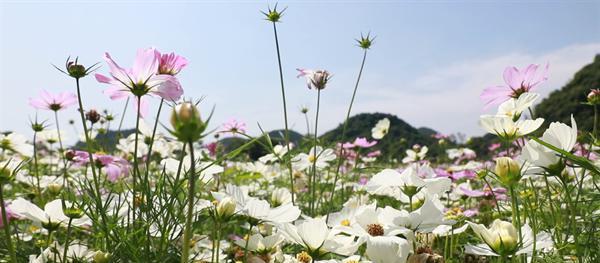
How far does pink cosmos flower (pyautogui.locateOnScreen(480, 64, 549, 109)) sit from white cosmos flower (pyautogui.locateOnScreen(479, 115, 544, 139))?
0.16 m

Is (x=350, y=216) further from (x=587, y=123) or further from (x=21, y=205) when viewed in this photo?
(x=587, y=123)

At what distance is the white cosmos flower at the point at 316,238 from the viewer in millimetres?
748

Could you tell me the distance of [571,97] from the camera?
18844mm

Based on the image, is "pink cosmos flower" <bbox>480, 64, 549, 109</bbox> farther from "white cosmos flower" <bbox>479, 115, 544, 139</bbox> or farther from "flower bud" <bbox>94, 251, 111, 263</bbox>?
"flower bud" <bbox>94, 251, 111, 263</bbox>

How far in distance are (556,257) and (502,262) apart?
215mm

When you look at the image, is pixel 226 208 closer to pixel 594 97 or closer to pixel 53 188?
pixel 53 188

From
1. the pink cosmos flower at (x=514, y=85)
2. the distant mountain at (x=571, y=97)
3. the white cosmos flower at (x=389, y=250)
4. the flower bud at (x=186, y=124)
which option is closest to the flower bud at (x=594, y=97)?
the pink cosmos flower at (x=514, y=85)

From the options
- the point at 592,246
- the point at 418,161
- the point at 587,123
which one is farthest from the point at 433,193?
the point at 587,123

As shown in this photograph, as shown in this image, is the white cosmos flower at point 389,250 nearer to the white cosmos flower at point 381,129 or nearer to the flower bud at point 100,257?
the flower bud at point 100,257

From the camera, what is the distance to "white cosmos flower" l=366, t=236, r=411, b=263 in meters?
0.69

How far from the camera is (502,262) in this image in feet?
2.25

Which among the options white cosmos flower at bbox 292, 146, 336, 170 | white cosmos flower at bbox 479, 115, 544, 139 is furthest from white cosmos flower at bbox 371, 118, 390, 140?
white cosmos flower at bbox 479, 115, 544, 139

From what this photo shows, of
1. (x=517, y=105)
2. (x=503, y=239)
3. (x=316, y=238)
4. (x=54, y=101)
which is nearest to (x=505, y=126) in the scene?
(x=517, y=105)

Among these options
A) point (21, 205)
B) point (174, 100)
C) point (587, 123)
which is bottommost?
point (21, 205)
